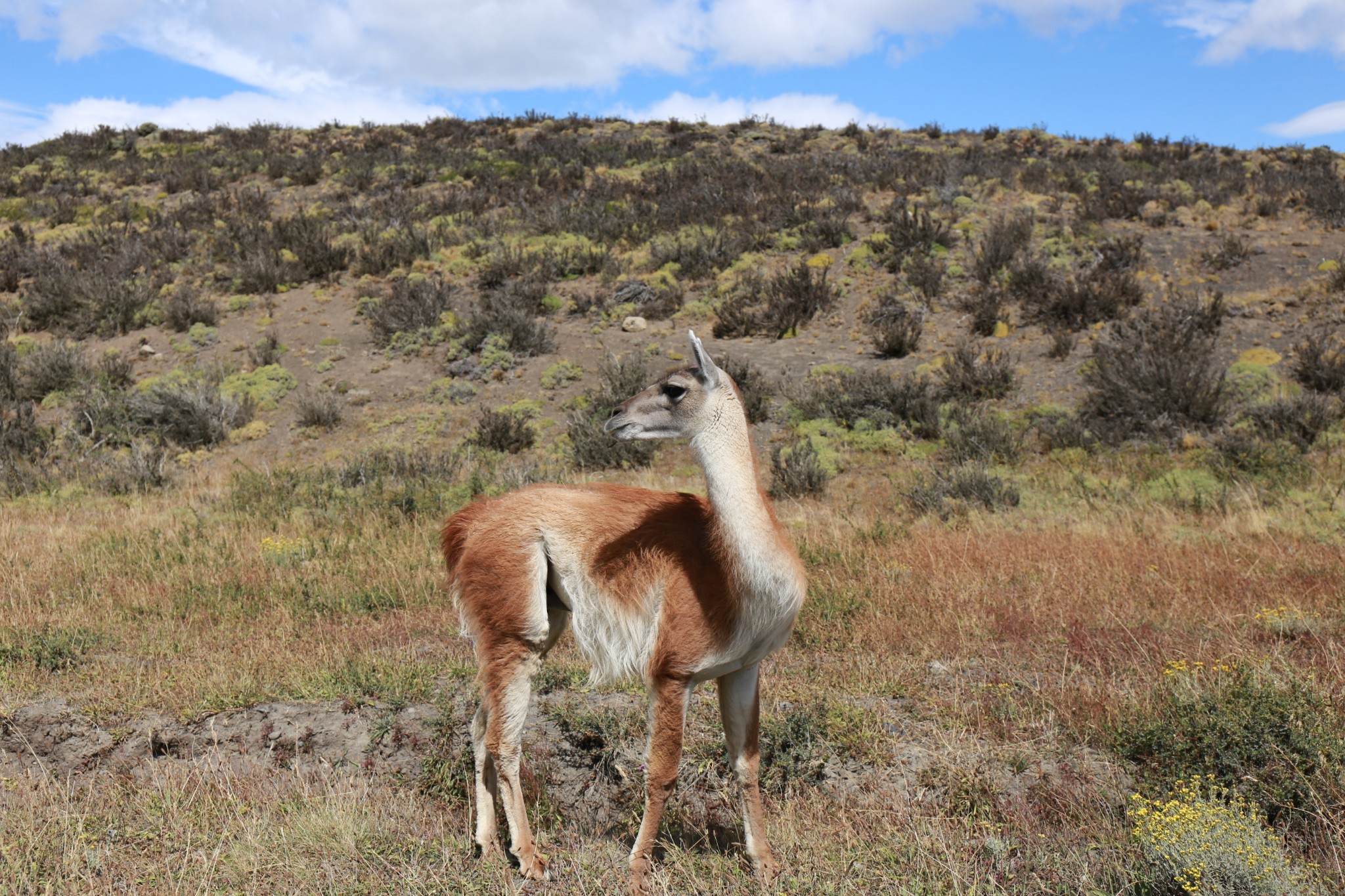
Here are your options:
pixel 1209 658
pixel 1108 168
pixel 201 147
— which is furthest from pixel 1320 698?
pixel 201 147

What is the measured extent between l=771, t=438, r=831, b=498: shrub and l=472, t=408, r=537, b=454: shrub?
370cm

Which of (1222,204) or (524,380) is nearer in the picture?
(524,380)

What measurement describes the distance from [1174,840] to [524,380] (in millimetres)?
12232

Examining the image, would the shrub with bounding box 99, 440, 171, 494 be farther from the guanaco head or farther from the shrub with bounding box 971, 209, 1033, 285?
the shrub with bounding box 971, 209, 1033, 285

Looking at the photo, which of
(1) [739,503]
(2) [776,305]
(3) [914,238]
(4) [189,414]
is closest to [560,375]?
→ (2) [776,305]

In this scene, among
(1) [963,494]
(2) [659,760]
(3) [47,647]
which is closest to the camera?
(2) [659,760]

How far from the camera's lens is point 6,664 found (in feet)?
18.1

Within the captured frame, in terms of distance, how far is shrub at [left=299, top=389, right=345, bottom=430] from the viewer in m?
13.5

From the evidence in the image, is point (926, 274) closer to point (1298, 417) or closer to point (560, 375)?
point (1298, 417)

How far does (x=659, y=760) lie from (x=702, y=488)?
6778mm

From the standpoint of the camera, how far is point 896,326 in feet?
46.7

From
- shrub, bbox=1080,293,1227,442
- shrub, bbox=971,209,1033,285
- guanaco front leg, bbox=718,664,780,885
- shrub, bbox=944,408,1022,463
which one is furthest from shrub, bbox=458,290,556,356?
guanaco front leg, bbox=718,664,780,885

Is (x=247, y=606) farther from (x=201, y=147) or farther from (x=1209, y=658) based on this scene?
(x=201, y=147)

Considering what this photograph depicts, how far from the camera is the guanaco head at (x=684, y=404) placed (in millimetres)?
3365
